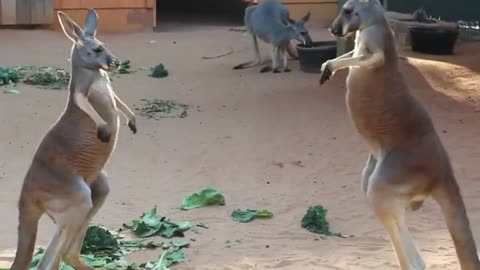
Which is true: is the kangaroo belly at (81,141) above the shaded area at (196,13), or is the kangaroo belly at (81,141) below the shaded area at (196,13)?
above

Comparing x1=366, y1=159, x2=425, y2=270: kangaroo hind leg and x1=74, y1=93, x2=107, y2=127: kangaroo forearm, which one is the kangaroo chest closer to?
x1=74, y1=93, x2=107, y2=127: kangaroo forearm

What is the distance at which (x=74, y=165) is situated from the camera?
15.7ft

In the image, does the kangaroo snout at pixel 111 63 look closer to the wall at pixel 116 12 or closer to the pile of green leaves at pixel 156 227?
the pile of green leaves at pixel 156 227

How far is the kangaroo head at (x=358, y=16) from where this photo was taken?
15.7 ft

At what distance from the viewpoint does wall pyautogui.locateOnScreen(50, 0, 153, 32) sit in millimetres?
15484

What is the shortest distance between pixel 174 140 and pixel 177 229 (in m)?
2.57

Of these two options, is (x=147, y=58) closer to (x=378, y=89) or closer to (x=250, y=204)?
(x=250, y=204)

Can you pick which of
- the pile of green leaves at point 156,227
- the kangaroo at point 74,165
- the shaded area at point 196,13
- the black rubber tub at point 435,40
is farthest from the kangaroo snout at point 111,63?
the shaded area at point 196,13

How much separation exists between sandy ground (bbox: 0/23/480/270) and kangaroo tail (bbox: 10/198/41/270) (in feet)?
2.52

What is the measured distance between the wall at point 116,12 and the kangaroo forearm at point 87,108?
35.6 ft

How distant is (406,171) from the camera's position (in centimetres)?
455

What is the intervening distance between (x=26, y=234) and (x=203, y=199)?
2055mm

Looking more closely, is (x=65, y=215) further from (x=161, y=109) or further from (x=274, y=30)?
(x=274, y=30)

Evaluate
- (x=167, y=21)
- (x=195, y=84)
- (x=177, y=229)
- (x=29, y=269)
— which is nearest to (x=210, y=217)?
(x=177, y=229)
